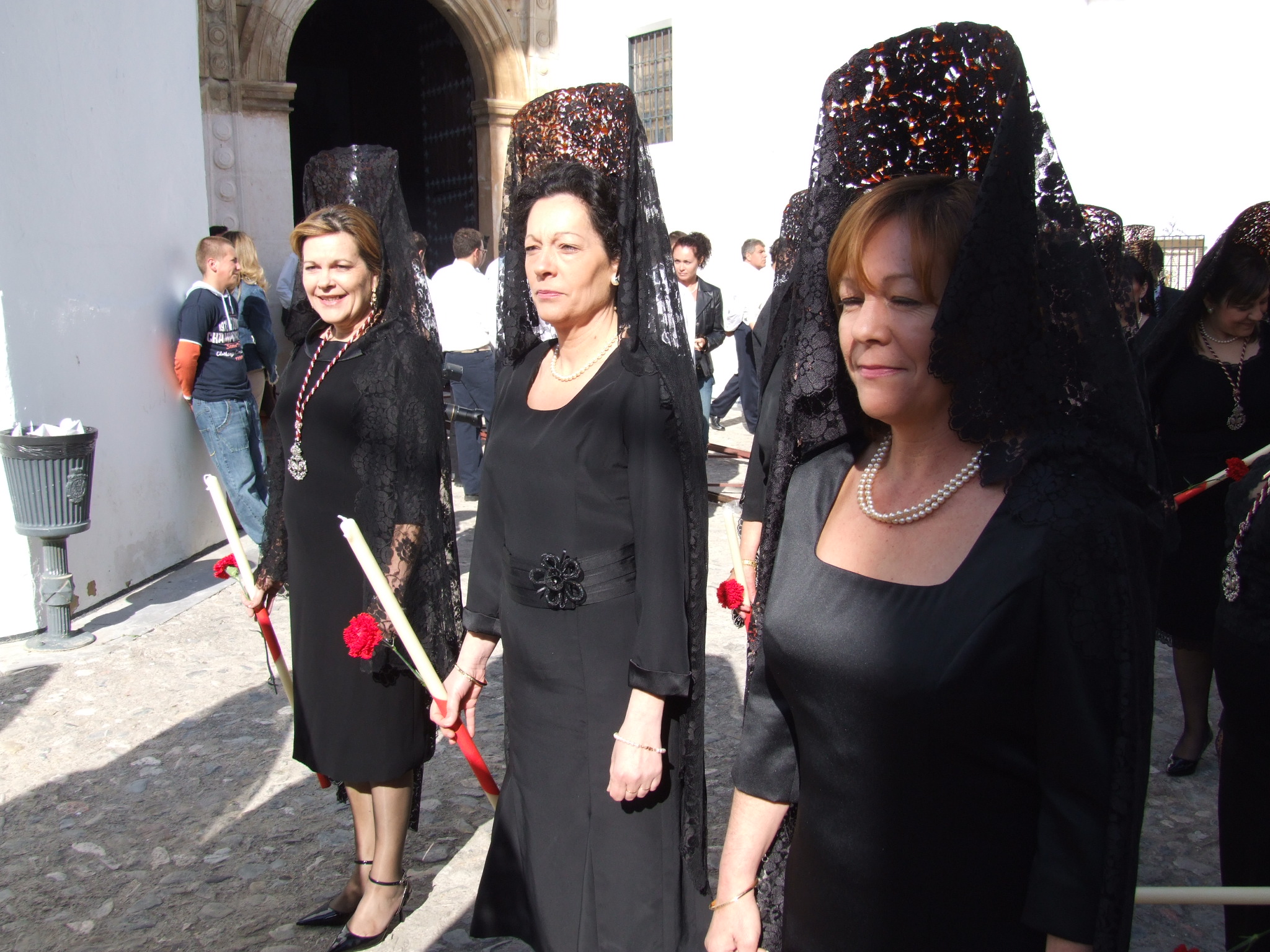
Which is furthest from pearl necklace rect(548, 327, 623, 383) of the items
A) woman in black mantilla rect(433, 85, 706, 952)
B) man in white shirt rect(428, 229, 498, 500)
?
man in white shirt rect(428, 229, 498, 500)

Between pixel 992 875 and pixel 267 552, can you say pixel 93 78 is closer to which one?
pixel 267 552

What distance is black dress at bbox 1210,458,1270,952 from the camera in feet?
7.73

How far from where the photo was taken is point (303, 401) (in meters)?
2.87

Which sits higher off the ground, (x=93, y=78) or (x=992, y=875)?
(x=93, y=78)

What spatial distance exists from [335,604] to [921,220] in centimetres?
199

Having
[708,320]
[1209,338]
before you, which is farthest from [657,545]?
[708,320]

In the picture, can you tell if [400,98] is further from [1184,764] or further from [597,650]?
[597,650]

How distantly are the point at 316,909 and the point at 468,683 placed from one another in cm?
108

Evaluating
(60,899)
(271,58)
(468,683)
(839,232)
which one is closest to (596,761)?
(468,683)

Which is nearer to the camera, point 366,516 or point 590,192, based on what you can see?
point 590,192

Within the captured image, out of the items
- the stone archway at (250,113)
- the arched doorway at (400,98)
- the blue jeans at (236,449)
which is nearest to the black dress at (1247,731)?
the blue jeans at (236,449)

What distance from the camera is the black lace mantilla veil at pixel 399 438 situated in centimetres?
277

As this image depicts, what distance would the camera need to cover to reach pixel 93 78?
588 cm

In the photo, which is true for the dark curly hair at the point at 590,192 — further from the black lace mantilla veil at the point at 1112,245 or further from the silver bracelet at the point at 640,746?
the black lace mantilla veil at the point at 1112,245
